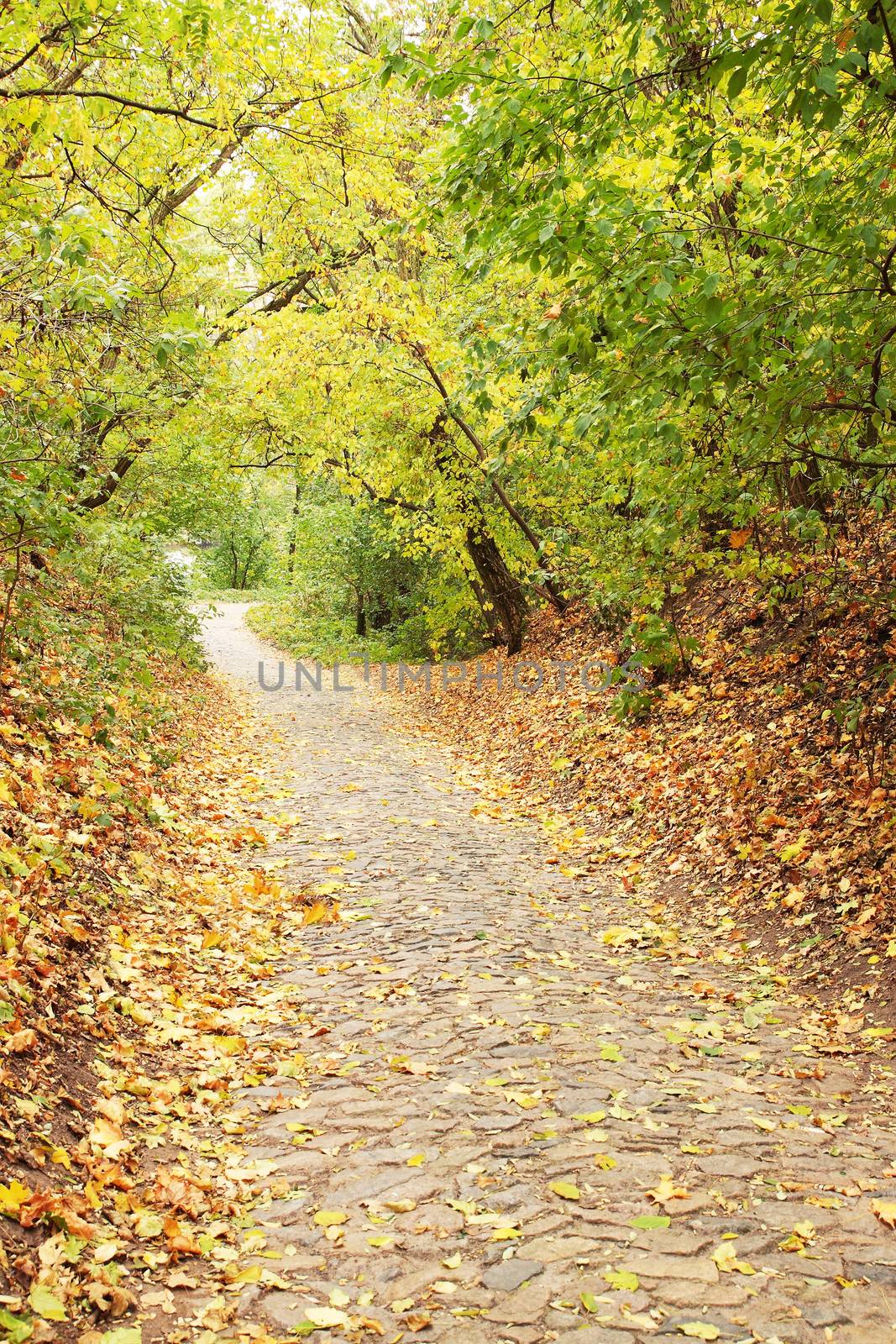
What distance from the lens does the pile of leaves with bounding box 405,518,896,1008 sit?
20.4 feet

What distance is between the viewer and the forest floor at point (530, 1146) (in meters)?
2.97

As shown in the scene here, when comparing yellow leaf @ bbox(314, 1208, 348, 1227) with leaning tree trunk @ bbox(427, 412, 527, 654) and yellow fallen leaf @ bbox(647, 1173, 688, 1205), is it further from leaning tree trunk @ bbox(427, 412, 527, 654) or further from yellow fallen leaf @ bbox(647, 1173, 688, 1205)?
leaning tree trunk @ bbox(427, 412, 527, 654)

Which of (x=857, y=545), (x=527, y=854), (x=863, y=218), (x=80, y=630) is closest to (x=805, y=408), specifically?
(x=863, y=218)

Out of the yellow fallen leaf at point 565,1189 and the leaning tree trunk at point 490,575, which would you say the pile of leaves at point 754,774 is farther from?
the leaning tree trunk at point 490,575

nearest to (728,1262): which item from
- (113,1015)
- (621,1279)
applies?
(621,1279)

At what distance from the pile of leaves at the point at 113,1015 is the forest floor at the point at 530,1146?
0.06 meters

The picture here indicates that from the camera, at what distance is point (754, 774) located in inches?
311

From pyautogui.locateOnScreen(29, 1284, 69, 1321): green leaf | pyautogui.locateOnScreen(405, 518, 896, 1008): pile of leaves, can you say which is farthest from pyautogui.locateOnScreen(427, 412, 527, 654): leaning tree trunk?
pyautogui.locateOnScreen(29, 1284, 69, 1321): green leaf

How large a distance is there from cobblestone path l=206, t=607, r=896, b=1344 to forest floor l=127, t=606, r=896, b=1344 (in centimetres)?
1

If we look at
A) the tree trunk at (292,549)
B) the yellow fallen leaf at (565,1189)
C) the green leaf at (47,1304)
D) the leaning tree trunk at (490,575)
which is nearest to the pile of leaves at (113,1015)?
the green leaf at (47,1304)

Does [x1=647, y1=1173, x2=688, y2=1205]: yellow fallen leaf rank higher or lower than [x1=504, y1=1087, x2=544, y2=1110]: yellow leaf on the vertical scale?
higher

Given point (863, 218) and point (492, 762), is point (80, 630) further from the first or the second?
point (863, 218)

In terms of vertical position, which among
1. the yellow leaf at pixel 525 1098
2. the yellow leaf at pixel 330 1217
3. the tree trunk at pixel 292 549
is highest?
the tree trunk at pixel 292 549

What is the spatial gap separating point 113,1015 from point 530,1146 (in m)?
2.20
